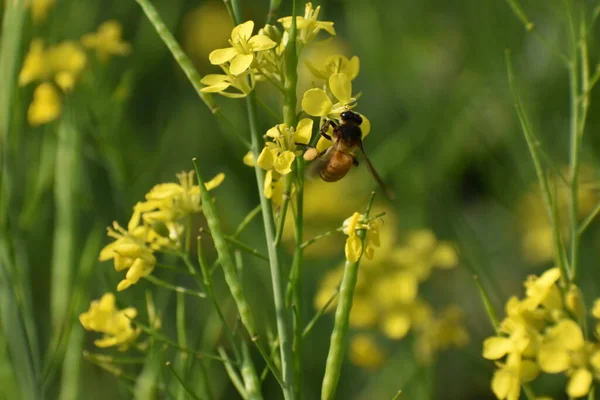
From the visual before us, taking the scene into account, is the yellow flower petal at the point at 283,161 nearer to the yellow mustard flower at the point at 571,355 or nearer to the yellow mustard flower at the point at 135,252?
the yellow mustard flower at the point at 135,252

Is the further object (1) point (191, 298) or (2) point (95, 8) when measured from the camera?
(2) point (95, 8)

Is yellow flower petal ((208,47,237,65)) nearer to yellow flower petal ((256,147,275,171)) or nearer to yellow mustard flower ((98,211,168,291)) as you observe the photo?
yellow flower petal ((256,147,275,171))

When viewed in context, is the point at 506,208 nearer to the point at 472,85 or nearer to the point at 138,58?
the point at 472,85

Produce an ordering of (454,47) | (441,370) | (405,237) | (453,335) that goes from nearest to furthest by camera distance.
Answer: (453,335) → (405,237) → (441,370) → (454,47)

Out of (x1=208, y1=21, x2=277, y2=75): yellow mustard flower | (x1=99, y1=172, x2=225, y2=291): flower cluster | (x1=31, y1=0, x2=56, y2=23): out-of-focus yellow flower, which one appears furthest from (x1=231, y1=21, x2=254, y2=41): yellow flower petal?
(x1=31, y1=0, x2=56, y2=23): out-of-focus yellow flower

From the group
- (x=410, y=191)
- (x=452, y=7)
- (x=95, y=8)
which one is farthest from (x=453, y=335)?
(x=452, y=7)

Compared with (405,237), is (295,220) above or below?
above

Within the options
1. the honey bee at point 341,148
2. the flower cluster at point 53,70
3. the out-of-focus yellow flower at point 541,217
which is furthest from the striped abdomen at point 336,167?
the out-of-focus yellow flower at point 541,217
